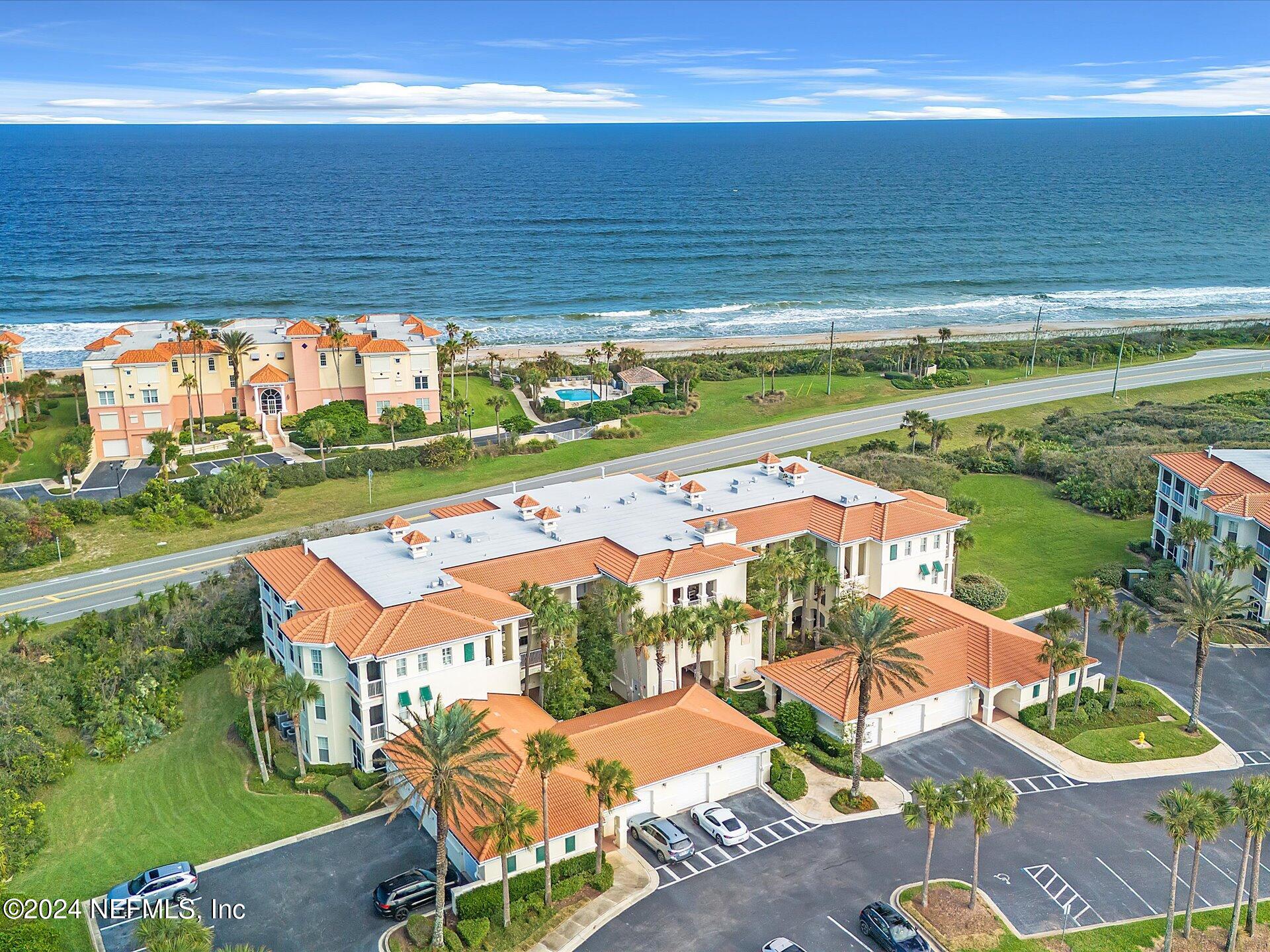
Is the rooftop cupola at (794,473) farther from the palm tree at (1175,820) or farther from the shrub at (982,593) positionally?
the palm tree at (1175,820)

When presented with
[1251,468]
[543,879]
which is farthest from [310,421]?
[1251,468]

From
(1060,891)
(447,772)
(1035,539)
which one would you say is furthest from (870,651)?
(1035,539)

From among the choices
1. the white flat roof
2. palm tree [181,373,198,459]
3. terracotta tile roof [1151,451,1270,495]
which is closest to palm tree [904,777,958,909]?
the white flat roof

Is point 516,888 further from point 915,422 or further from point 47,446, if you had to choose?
point 47,446

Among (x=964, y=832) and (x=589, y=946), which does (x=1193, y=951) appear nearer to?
(x=964, y=832)

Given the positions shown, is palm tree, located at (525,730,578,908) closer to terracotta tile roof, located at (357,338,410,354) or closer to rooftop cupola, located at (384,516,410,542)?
rooftop cupola, located at (384,516,410,542)
